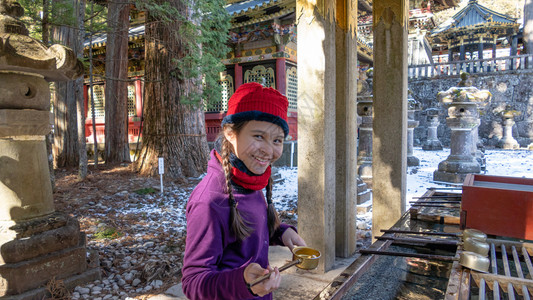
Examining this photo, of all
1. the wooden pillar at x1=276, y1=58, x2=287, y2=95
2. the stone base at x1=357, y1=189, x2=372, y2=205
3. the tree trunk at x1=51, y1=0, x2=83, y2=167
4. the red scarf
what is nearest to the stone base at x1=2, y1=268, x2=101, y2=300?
the red scarf

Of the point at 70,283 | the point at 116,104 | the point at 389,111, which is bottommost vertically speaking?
the point at 70,283

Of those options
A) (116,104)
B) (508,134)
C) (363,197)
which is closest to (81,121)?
(116,104)

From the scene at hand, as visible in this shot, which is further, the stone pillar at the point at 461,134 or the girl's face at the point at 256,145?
the stone pillar at the point at 461,134

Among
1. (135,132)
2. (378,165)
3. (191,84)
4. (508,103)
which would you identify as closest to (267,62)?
(191,84)

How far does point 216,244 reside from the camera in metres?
1.23

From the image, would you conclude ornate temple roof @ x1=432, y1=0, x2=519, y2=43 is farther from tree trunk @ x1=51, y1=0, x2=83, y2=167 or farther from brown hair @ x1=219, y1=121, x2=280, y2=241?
brown hair @ x1=219, y1=121, x2=280, y2=241

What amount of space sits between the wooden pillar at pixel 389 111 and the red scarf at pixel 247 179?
2.56 meters

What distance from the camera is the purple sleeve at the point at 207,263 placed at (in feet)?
3.69

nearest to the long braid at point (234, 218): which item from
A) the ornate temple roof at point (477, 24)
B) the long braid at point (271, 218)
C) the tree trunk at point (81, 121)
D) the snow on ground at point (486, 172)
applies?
the long braid at point (271, 218)

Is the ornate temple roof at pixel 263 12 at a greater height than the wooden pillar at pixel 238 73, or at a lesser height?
greater

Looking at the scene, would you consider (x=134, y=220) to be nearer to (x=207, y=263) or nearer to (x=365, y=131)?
(x=207, y=263)

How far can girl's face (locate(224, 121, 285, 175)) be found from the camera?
55.9 inches

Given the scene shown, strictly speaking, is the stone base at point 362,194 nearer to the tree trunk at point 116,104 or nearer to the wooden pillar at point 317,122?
the wooden pillar at point 317,122

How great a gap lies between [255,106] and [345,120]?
228cm
